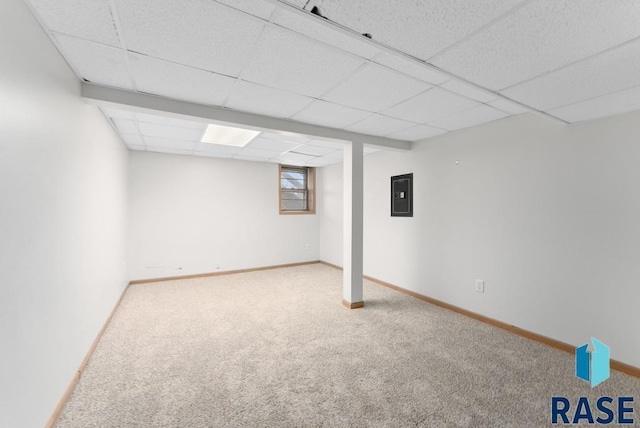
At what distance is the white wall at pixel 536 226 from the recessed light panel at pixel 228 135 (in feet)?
7.80

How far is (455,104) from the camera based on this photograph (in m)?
2.61

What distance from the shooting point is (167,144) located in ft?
14.2

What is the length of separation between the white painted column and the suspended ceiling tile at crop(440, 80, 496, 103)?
5.02 ft

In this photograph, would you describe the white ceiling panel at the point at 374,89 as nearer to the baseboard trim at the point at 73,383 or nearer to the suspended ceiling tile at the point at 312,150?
→ the suspended ceiling tile at the point at 312,150

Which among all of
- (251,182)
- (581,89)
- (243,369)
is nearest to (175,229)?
(251,182)

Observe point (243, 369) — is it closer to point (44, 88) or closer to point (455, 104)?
point (44, 88)

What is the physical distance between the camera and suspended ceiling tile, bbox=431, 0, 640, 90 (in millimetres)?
1293

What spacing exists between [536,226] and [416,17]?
2.51 metres

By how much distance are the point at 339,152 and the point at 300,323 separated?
2.91 meters

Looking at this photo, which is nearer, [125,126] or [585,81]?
[585,81]

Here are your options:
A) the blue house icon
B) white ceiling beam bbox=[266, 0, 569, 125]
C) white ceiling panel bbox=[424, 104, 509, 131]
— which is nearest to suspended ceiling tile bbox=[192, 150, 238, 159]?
white ceiling panel bbox=[424, 104, 509, 131]

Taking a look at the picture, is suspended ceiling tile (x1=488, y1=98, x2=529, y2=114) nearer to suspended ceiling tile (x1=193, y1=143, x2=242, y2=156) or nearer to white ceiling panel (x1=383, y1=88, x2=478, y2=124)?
white ceiling panel (x1=383, y1=88, x2=478, y2=124)

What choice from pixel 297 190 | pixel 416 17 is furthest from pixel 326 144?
pixel 416 17

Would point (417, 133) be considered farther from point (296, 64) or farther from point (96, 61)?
point (96, 61)
